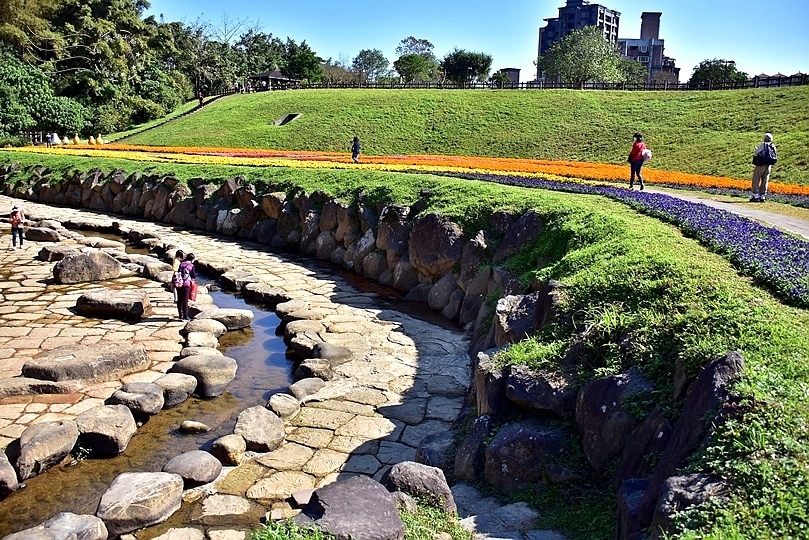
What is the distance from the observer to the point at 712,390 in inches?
161

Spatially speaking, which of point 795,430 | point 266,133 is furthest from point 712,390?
point 266,133

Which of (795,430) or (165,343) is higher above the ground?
(795,430)

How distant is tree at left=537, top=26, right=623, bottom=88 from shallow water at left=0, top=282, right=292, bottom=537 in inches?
2210

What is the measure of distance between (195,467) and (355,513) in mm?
2444

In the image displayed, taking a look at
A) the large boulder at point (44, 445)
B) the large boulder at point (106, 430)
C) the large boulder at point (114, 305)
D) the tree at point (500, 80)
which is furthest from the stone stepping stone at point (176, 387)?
the tree at point (500, 80)

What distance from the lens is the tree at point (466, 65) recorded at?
69375 millimetres

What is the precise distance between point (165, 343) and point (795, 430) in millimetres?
8170

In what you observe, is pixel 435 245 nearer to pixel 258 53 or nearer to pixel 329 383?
pixel 329 383

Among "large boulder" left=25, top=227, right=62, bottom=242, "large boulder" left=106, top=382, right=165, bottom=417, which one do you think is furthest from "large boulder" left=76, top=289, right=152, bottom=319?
"large boulder" left=25, top=227, right=62, bottom=242

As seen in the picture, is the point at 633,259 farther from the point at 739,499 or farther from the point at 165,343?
the point at 165,343

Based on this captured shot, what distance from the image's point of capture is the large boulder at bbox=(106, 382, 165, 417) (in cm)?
727

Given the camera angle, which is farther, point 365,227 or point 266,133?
point 266,133

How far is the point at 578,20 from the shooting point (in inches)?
5492

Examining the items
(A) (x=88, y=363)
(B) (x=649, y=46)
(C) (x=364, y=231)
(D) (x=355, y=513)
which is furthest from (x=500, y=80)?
(B) (x=649, y=46)
